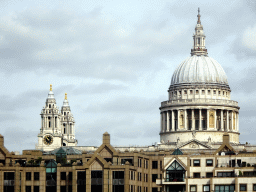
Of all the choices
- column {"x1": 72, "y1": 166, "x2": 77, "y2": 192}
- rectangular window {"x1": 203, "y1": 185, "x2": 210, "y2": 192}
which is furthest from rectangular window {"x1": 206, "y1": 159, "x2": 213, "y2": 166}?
column {"x1": 72, "y1": 166, "x2": 77, "y2": 192}

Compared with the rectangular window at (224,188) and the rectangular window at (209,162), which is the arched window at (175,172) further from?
the rectangular window at (224,188)

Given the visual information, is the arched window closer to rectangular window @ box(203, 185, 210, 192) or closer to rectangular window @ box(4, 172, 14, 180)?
rectangular window @ box(203, 185, 210, 192)

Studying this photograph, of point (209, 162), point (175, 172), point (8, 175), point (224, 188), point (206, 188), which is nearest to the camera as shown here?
point (224, 188)

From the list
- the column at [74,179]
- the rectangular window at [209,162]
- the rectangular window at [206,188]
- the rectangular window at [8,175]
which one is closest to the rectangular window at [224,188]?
the rectangular window at [206,188]

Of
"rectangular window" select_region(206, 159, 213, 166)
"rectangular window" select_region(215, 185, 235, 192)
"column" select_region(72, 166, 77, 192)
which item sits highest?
"rectangular window" select_region(206, 159, 213, 166)

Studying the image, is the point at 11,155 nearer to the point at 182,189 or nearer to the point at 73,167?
the point at 73,167

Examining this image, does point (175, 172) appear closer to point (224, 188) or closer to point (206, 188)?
point (206, 188)

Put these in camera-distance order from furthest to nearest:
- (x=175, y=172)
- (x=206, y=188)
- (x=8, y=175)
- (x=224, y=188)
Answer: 1. (x=8, y=175)
2. (x=175, y=172)
3. (x=206, y=188)
4. (x=224, y=188)

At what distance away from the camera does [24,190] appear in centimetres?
17812

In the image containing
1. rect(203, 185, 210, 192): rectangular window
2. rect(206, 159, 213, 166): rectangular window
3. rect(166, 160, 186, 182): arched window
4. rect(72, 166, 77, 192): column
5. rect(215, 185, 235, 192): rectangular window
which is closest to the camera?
rect(215, 185, 235, 192): rectangular window

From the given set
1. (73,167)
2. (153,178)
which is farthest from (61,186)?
(153,178)

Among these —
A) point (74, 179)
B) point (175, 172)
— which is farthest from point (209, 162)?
point (74, 179)

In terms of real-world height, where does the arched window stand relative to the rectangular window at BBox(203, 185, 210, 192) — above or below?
above

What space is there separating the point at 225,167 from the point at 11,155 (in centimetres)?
3826
